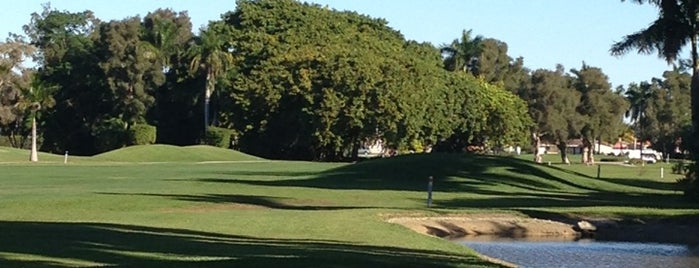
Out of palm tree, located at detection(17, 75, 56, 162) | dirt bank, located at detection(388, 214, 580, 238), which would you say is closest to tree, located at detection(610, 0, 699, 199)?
dirt bank, located at detection(388, 214, 580, 238)

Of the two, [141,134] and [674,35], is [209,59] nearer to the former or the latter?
[141,134]

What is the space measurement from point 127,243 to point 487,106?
290ft

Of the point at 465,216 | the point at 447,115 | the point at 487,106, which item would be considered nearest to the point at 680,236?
the point at 465,216

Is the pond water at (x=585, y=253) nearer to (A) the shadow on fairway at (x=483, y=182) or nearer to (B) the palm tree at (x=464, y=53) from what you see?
(A) the shadow on fairway at (x=483, y=182)

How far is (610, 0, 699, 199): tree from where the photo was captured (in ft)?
144

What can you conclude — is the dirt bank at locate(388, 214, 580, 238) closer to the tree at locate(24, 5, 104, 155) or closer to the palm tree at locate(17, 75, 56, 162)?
the palm tree at locate(17, 75, 56, 162)

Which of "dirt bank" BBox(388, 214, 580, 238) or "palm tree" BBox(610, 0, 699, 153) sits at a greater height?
"palm tree" BBox(610, 0, 699, 153)

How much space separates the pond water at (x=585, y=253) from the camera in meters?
23.9

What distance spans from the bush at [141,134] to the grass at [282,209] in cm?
3454

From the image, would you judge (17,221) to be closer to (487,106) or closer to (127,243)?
(127,243)

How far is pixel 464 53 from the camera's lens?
12862 centimetres

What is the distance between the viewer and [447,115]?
98.9 meters

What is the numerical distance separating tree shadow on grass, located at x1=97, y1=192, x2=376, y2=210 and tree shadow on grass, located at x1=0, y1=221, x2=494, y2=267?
12009mm

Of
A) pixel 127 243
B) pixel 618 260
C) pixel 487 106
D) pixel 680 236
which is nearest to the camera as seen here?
pixel 127 243
